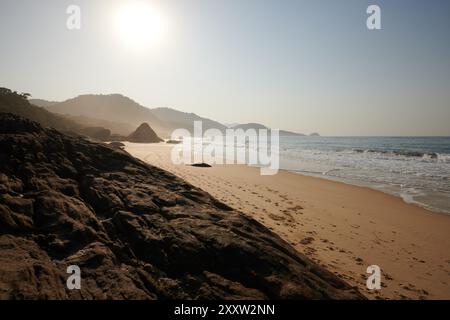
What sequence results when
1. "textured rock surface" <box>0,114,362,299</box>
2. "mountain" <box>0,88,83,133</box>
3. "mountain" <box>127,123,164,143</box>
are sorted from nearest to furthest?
"textured rock surface" <box>0,114,362,299</box> < "mountain" <box>0,88,83,133</box> < "mountain" <box>127,123,164,143</box>

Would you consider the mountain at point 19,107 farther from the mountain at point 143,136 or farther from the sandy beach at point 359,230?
the sandy beach at point 359,230

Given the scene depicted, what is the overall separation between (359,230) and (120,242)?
7602 millimetres

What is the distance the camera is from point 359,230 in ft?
27.8

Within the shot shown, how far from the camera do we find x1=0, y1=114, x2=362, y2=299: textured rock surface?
3072 mm

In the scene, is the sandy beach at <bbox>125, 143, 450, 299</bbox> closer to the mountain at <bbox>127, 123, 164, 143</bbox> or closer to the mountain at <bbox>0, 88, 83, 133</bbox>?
the mountain at <bbox>0, 88, 83, 133</bbox>

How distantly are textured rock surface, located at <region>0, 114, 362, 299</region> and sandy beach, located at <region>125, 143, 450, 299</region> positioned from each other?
251 centimetres

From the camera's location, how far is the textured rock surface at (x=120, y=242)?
10.1 feet

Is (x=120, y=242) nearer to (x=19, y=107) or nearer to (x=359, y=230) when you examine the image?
(x=359, y=230)

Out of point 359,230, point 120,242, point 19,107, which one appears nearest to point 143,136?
point 19,107

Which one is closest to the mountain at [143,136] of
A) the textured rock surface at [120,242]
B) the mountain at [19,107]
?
the mountain at [19,107]

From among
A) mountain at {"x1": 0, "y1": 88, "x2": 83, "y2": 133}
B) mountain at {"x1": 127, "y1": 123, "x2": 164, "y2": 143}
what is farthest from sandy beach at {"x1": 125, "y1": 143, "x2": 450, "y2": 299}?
mountain at {"x1": 127, "y1": 123, "x2": 164, "y2": 143}

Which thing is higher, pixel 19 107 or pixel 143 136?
pixel 19 107

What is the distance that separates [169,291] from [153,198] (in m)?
2.26
